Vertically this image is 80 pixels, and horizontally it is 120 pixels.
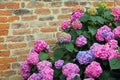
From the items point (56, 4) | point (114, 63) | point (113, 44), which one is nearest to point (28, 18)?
point (56, 4)

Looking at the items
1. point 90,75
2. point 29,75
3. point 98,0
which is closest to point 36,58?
point 29,75

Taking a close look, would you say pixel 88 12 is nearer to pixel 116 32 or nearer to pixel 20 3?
pixel 116 32

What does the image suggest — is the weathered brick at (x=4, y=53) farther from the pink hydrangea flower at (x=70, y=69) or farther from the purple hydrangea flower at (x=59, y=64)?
the pink hydrangea flower at (x=70, y=69)

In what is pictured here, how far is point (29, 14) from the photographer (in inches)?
126

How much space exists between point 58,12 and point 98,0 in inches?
18.8

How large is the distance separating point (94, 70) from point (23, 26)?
3.55ft

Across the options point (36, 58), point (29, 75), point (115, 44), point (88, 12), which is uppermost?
point (88, 12)

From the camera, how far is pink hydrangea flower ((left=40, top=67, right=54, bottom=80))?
257cm

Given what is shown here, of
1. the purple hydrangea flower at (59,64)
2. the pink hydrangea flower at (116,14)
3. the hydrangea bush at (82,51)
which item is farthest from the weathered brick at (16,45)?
the pink hydrangea flower at (116,14)

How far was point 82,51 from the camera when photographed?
2604 mm

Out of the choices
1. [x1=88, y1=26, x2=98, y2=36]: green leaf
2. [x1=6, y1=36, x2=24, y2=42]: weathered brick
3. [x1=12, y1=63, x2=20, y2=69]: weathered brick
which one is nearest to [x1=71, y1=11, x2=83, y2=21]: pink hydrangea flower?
[x1=88, y1=26, x2=98, y2=36]: green leaf

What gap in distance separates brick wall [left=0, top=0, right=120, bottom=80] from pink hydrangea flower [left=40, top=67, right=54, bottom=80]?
0.61 m

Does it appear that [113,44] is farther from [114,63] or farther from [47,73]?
[47,73]

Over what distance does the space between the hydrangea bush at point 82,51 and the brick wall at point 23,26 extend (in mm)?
311
